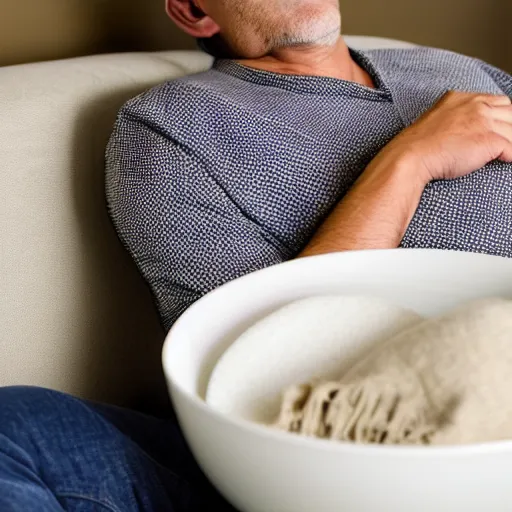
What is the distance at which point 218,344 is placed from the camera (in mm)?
662

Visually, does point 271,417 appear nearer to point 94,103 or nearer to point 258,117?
point 258,117

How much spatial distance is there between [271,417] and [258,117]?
60 cm

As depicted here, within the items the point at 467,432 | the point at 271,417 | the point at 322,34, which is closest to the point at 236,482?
the point at 271,417

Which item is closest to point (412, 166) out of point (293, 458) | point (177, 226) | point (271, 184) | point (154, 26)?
point (271, 184)

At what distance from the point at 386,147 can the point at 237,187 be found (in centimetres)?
21

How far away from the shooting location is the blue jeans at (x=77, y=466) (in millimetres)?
734

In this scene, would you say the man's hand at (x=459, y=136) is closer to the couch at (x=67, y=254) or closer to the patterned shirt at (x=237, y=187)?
the patterned shirt at (x=237, y=187)

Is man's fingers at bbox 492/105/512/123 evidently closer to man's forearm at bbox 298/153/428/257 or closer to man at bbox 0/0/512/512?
man at bbox 0/0/512/512

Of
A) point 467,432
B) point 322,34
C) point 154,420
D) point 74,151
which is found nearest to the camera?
point 467,432

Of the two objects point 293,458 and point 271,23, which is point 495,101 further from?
point 293,458

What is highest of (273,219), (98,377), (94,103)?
(94,103)

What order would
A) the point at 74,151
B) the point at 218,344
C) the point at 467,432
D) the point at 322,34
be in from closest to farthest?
the point at 467,432, the point at 218,344, the point at 74,151, the point at 322,34

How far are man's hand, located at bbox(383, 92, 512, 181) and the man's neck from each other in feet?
0.87

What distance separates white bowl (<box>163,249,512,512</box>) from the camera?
1.52 feet
